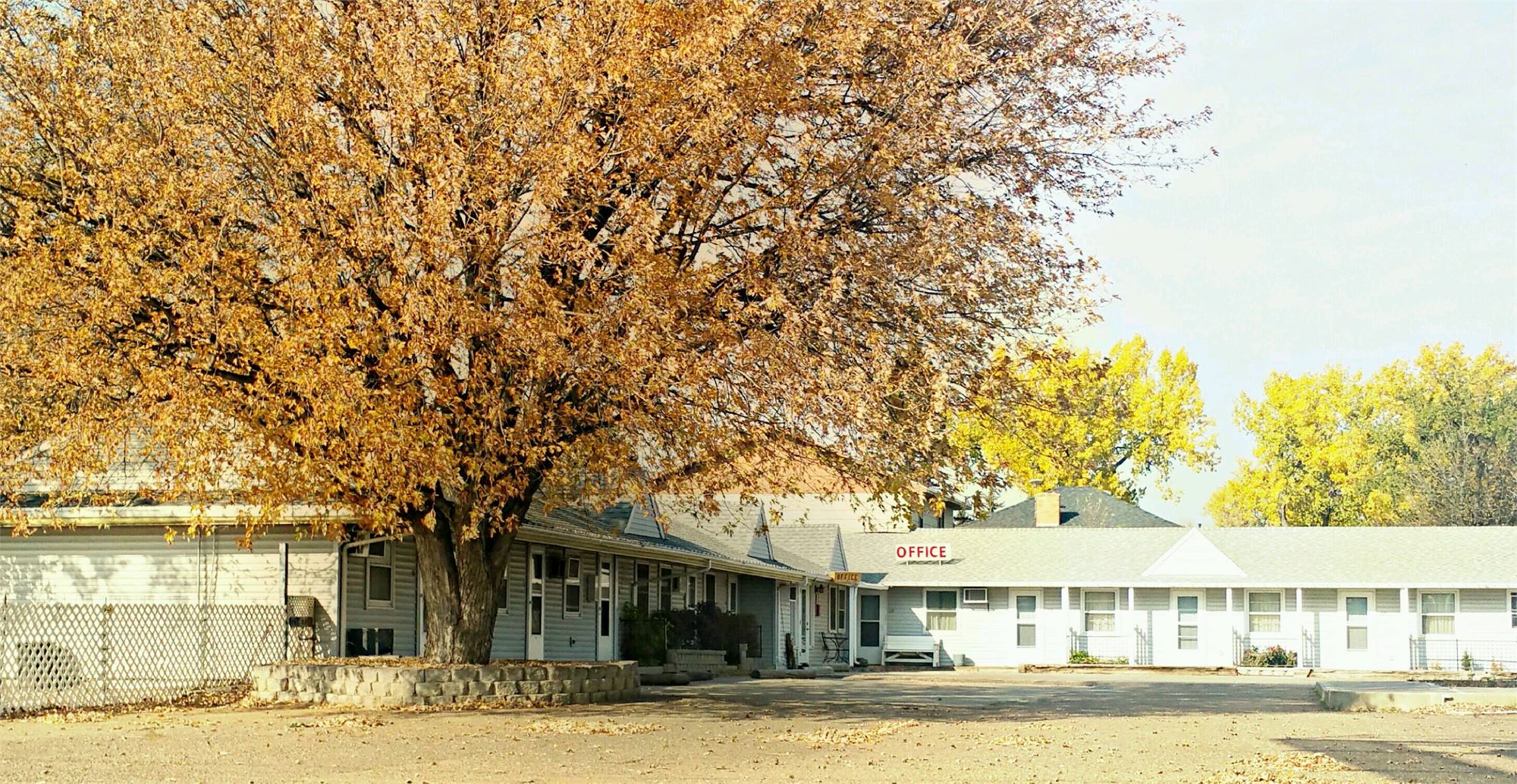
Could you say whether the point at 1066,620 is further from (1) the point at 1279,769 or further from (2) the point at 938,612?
(1) the point at 1279,769

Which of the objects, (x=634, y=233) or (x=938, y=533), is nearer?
(x=634, y=233)

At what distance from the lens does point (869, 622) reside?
54.8 m

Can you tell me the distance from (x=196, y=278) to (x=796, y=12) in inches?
305

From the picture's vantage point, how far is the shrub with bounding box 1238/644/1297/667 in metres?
48.3

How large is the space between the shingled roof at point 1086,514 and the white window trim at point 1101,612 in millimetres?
8390

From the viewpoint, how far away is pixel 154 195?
18.4m

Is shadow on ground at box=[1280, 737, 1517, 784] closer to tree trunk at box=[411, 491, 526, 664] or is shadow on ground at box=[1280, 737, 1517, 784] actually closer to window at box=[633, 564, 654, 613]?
tree trunk at box=[411, 491, 526, 664]

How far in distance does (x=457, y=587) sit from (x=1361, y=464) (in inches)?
2541

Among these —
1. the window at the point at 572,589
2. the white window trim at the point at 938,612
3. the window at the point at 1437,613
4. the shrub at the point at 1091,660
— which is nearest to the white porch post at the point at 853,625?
the white window trim at the point at 938,612

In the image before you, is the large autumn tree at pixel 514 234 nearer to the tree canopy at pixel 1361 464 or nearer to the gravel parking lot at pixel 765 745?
the gravel parking lot at pixel 765 745

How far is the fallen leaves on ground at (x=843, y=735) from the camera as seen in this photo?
56.9ft

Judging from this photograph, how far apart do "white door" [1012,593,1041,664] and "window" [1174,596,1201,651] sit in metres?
4.49

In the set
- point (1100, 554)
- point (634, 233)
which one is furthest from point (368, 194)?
point (1100, 554)

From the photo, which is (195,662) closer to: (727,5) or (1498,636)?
(727,5)
